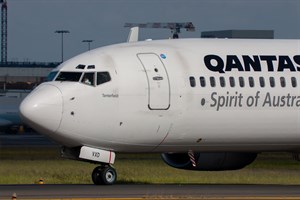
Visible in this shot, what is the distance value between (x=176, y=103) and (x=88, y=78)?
8.39ft

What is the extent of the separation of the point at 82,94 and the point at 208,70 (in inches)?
159

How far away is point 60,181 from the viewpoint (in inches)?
1455

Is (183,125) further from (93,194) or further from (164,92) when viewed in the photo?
(93,194)

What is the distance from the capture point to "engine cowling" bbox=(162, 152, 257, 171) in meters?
36.0

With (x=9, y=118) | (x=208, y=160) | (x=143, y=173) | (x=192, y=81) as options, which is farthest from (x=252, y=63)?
(x=9, y=118)

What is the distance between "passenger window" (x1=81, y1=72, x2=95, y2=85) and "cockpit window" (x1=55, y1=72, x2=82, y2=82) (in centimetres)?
15

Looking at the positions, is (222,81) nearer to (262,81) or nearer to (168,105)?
(262,81)

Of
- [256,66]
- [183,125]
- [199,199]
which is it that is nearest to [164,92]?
[183,125]

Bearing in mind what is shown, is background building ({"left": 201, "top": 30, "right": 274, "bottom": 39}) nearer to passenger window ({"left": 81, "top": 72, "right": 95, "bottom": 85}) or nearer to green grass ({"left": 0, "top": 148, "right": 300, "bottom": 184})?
green grass ({"left": 0, "top": 148, "right": 300, "bottom": 184})

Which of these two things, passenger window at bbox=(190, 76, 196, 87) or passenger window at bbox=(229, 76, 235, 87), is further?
passenger window at bbox=(229, 76, 235, 87)

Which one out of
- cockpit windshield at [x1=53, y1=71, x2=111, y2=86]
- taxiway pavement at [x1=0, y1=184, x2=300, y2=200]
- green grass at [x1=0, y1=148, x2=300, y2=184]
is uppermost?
cockpit windshield at [x1=53, y1=71, x2=111, y2=86]

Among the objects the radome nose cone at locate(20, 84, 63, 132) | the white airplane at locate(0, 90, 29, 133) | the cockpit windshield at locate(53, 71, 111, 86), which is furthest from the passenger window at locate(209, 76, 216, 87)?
the white airplane at locate(0, 90, 29, 133)

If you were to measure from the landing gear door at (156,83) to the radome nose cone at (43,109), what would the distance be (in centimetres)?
263

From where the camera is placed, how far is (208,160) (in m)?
36.1
